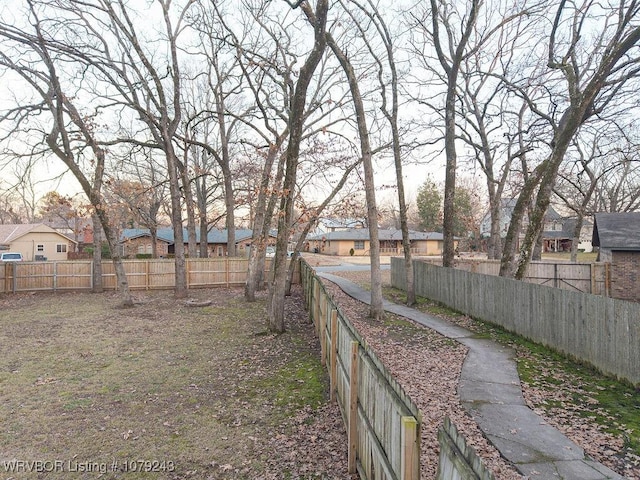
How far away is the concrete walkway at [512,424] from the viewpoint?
4012 millimetres

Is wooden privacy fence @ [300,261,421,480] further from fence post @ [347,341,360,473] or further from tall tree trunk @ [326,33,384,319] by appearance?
tall tree trunk @ [326,33,384,319]

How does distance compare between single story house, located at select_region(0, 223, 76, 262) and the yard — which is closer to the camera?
the yard

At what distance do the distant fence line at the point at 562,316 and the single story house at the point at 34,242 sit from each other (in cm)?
3789

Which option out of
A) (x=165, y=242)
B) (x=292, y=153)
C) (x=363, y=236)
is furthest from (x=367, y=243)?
(x=292, y=153)

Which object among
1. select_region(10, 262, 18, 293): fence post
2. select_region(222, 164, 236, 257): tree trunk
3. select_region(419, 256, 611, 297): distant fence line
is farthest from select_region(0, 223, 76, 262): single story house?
select_region(419, 256, 611, 297): distant fence line

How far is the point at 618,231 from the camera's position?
16.2 metres

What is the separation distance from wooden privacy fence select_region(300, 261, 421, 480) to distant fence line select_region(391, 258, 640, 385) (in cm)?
503

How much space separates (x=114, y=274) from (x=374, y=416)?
18486 millimetres

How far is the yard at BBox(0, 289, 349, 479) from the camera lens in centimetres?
429

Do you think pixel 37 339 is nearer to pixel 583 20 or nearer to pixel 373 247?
pixel 373 247

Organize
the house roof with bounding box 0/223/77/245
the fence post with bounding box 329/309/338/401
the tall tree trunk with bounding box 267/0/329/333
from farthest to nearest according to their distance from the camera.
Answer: the house roof with bounding box 0/223/77/245 < the tall tree trunk with bounding box 267/0/329/333 < the fence post with bounding box 329/309/338/401

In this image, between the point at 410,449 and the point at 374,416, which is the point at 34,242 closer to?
the point at 374,416

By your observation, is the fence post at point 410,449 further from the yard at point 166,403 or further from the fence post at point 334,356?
the fence post at point 334,356

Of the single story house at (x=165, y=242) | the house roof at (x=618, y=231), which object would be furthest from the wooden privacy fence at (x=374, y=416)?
the single story house at (x=165, y=242)
